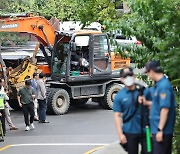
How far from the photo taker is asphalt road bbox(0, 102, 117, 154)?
13742 millimetres

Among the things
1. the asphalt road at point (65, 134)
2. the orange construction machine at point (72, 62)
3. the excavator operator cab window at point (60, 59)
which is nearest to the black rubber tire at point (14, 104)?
the asphalt road at point (65, 134)

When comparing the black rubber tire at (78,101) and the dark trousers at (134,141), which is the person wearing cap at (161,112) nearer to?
the dark trousers at (134,141)

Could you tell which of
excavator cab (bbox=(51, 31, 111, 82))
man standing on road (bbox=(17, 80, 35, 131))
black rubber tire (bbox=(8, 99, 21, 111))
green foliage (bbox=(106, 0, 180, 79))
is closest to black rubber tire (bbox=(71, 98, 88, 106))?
excavator cab (bbox=(51, 31, 111, 82))

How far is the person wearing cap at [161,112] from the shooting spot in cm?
720

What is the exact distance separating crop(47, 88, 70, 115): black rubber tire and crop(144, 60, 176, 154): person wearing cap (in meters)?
12.0

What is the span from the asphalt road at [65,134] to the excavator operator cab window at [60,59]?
157 cm

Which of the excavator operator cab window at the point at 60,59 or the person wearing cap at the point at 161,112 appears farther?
the excavator operator cab window at the point at 60,59

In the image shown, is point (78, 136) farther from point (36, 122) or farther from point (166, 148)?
point (166, 148)

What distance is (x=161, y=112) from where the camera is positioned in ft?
23.6

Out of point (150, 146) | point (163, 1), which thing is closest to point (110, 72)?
point (163, 1)

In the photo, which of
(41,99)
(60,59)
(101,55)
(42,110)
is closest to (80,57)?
(60,59)

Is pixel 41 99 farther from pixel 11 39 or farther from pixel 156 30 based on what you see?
pixel 11 39

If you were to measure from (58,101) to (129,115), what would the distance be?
1196 centimetres

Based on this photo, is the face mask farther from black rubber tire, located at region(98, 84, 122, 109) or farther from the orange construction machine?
black rubber tire, located at region(98, 84, 122, 109)
